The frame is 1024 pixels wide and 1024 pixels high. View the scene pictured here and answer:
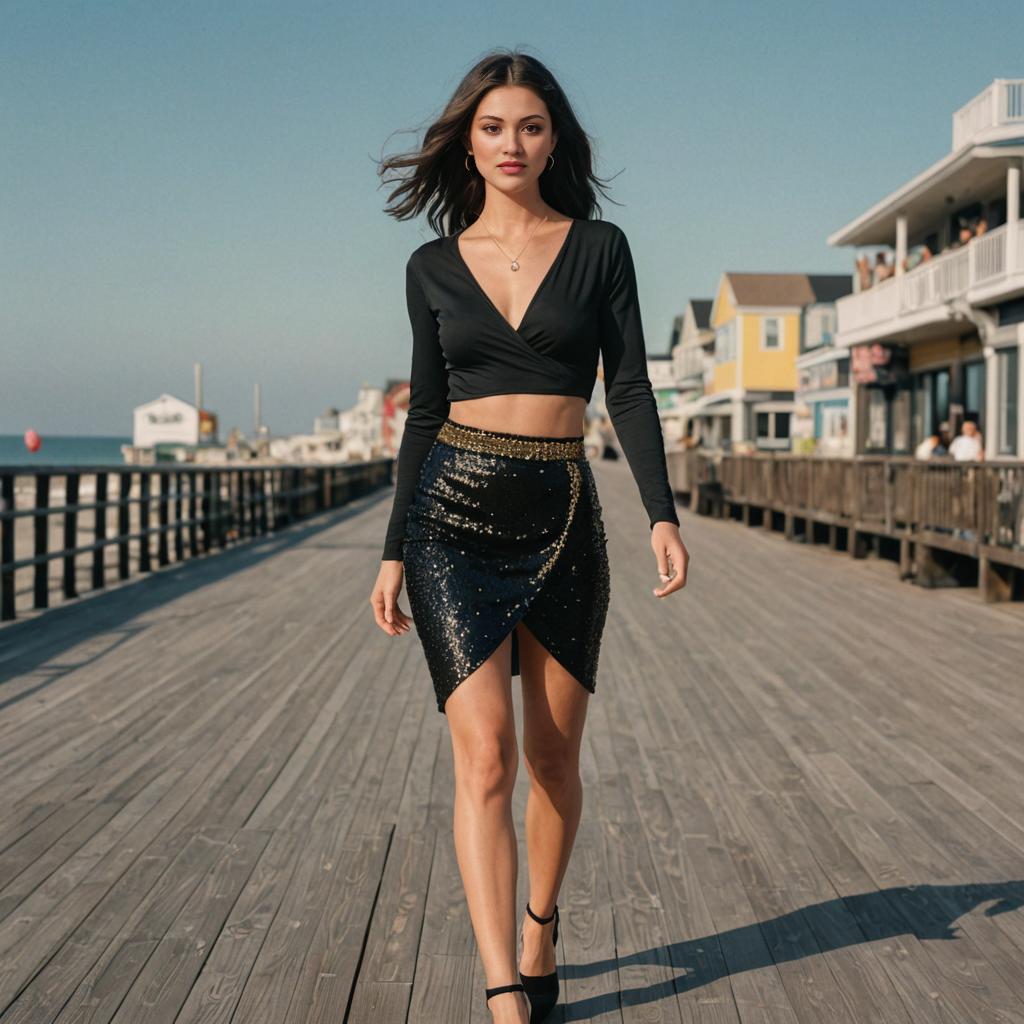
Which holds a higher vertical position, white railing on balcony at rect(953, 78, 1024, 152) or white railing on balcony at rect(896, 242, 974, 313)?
white railing on balcony at rect(953, 78, 1024, 152)

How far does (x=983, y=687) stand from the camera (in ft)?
23.6

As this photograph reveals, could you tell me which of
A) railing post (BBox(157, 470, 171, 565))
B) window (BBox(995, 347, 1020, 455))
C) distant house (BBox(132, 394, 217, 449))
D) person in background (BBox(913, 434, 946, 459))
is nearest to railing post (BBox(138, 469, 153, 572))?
railing post (BBox(157, 470, 171, 565))

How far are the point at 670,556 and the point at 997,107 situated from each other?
65.9 feet

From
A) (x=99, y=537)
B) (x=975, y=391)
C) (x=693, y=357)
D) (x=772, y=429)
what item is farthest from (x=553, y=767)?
(x=693, y=357)

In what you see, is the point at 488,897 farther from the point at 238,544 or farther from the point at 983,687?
the point at 238,544

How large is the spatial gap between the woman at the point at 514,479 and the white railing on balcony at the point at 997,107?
766 inches

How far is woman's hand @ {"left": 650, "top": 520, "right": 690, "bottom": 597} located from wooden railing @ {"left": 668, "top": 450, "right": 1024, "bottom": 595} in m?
8.64

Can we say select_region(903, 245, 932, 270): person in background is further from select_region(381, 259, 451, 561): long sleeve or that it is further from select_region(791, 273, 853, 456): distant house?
select_region(381, 259, 451, 561): long sleeve

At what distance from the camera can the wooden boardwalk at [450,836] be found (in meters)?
2.99

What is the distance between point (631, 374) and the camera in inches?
110

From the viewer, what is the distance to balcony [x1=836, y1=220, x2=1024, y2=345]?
2012 cm

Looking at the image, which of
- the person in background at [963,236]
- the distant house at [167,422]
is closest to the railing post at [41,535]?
the person in background at [963,236]

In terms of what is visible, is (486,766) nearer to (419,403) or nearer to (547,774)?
(547,774)

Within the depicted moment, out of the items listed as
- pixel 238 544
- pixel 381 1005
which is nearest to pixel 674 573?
pixel 381 1005
